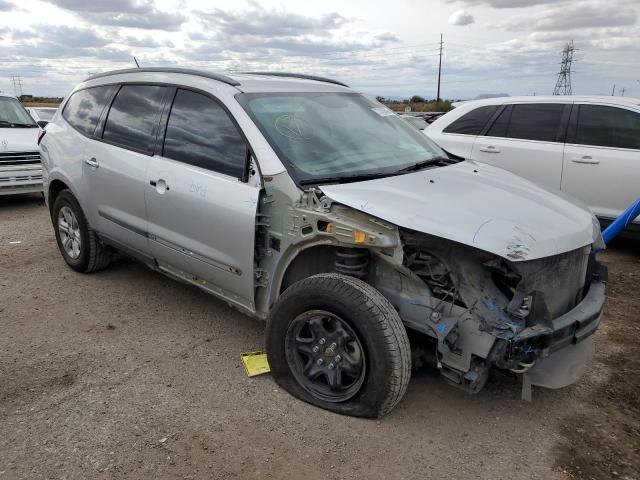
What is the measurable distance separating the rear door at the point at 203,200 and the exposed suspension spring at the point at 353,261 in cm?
57

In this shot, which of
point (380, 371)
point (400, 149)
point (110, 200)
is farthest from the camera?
point (110, 200)

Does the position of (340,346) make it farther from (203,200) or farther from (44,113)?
(44,113)

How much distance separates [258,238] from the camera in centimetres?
338

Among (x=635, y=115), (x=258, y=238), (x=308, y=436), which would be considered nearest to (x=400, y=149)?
(x=258, y=238)

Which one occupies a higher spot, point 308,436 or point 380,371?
point 380,371

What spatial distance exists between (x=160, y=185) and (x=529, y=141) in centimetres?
452

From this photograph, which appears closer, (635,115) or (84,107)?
(84,107)

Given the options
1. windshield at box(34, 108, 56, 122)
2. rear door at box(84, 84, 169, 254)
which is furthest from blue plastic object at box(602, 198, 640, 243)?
windshield at box(34, 108, 56, 122)

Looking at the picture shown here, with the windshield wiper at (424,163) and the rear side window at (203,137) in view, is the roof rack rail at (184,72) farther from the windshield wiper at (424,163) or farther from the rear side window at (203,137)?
the windshield wiper at (424,163)

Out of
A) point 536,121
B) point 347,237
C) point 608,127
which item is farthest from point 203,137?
point 608,127

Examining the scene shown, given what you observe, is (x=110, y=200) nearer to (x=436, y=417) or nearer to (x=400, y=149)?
(x=400, y=149)

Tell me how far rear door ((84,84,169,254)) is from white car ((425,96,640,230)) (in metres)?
4.09

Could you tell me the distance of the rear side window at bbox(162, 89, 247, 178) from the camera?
352 cm

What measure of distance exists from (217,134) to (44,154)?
278cm
